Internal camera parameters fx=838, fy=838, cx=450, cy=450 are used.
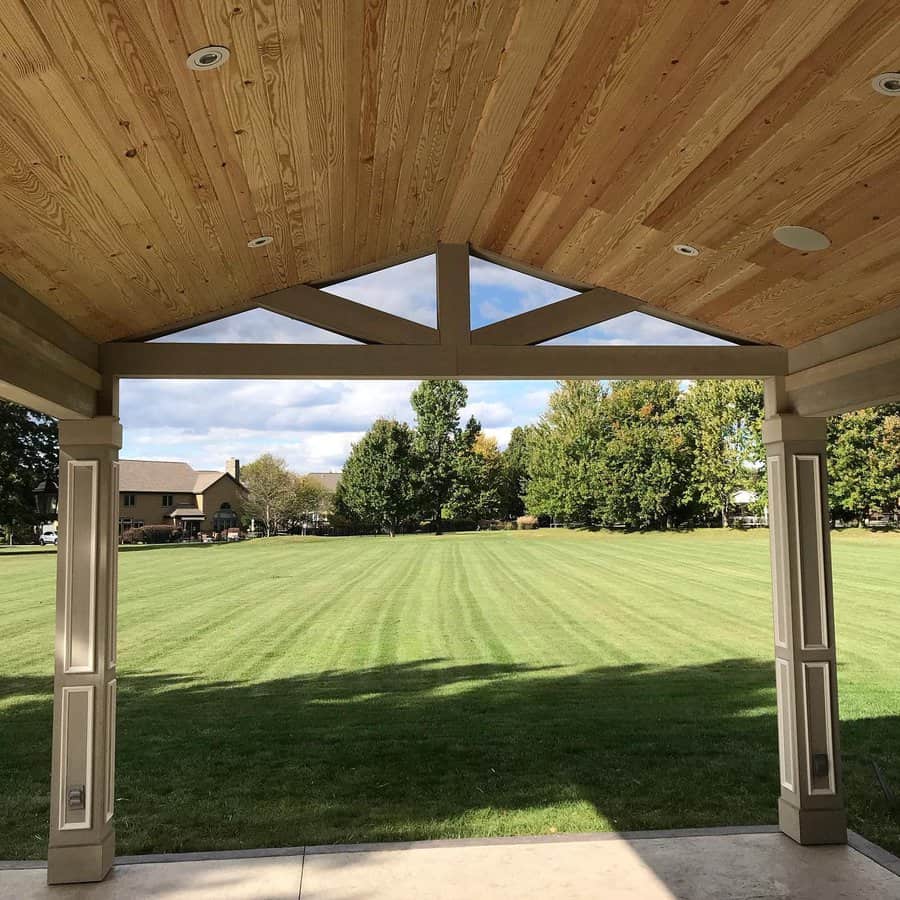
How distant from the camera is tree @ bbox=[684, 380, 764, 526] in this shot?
23391 mm

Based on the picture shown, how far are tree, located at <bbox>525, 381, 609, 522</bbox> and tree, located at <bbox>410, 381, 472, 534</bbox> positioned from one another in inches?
91.0

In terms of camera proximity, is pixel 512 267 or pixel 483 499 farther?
pixel 483 499

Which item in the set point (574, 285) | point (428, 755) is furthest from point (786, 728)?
point (428, 755)

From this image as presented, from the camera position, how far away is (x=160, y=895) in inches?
151

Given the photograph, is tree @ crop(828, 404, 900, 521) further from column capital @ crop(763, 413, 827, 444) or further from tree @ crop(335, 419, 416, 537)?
column capital @ crop(763, 413, 827, 444)

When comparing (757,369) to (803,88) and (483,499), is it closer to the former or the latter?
(803,88)

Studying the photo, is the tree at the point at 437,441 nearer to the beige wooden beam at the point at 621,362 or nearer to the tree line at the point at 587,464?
the tree line at the point at 587,464

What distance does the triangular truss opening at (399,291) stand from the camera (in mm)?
4309

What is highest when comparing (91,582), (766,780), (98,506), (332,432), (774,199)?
(332,432)

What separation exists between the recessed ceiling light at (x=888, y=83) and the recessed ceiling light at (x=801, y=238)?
92cm

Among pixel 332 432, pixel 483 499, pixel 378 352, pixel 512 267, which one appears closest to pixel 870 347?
pixel 512 267

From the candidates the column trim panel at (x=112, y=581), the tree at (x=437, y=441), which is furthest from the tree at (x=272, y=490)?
the column trim panel at (x=112, y=581)

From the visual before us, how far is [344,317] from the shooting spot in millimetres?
4273

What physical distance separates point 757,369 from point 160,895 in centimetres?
397
